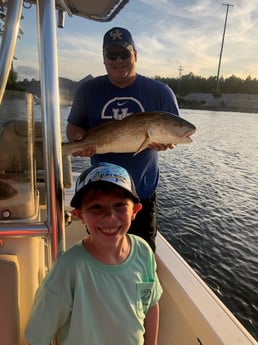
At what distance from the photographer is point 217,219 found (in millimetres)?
8734

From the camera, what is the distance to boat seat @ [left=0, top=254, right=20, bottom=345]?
3.89 feet

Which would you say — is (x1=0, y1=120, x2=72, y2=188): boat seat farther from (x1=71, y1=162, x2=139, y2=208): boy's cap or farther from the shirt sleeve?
the shirt sleeve

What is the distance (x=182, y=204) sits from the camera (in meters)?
9.69

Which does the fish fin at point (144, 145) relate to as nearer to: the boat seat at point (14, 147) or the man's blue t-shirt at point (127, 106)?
the man's blue t-shirt at point (127, 106)

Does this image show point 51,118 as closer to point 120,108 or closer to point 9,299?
point 9,299

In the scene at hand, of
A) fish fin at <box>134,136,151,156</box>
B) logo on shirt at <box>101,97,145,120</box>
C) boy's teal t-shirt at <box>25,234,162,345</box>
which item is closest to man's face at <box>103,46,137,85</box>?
logo on shirt at <box>101,97,145,120</box>

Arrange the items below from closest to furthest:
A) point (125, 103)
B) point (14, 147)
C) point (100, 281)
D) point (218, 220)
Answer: point (100, 281), point (14, 147), point (125, 103), point (218, 220)

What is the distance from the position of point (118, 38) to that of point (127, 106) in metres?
0.43

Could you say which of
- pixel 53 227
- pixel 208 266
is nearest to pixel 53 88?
pixel 53 227

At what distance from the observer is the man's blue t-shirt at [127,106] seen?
2154 mm

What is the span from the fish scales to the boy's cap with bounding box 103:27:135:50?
0.45m

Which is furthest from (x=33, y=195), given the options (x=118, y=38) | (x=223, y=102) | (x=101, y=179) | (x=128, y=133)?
(x=223, y=102)

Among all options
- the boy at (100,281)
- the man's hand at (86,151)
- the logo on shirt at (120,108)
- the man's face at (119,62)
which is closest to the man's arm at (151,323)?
the boy at (100,281)

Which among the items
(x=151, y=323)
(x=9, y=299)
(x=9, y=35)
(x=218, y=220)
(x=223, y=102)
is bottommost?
(x=218, y=220)
